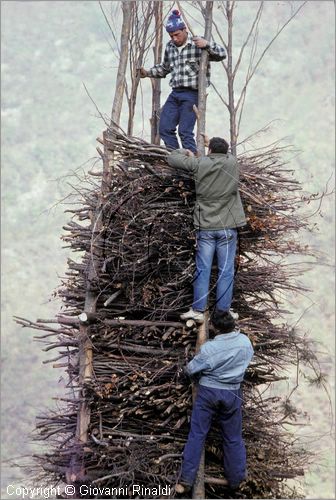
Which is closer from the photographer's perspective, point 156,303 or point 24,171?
point 156,303

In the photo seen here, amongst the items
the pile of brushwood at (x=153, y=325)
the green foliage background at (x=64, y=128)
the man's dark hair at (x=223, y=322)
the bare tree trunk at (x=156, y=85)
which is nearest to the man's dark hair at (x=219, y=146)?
the pile of brushwood at (x=153, y=325)

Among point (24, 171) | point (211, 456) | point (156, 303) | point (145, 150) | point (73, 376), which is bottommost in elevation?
point (211, 456)

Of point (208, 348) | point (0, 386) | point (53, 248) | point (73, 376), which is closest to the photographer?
point (208, 348)

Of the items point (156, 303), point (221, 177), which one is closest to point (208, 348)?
point (156, 303)

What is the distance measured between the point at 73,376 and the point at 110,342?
21.3 inches

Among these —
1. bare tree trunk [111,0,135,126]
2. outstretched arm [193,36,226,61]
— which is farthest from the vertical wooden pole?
bare tree trunk [111,0,135,126]

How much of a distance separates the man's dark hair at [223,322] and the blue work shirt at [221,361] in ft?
0.14

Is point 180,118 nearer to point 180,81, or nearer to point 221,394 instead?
point 180,81

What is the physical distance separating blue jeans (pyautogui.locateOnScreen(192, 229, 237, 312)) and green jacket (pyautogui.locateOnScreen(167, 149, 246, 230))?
84mm

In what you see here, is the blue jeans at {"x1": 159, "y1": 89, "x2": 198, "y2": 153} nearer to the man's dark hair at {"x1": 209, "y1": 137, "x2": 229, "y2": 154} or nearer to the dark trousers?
the man's dark hair at {"x1": 209, "y1": 137, "x2": 229, "y2": 154}

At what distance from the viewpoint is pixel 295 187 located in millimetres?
7484

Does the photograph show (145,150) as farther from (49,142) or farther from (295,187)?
(49,142)

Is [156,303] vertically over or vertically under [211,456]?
over

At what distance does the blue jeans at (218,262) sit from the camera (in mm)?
6738
